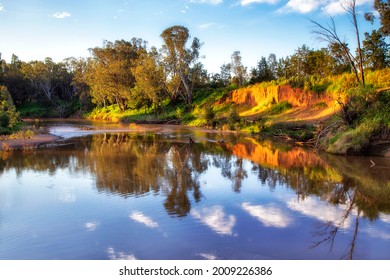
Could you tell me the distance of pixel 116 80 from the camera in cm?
6347

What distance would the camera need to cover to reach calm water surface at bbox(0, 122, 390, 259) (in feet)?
23.4

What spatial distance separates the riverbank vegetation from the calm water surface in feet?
16.9

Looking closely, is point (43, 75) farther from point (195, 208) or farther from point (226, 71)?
point (195, 208)

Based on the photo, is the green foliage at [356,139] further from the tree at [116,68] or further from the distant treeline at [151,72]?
the tree at [116,68]

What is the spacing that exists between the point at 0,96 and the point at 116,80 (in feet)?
98.5

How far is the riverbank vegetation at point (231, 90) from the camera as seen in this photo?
20328 mm

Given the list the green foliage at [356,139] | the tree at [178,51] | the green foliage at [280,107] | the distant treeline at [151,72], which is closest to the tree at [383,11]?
the distant treeline at [151,72]

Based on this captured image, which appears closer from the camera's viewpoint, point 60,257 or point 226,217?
point 60,257

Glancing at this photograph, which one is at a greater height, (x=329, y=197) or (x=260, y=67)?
(x=260, y=67)

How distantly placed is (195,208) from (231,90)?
38.8 m

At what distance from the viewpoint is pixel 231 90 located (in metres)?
47.3

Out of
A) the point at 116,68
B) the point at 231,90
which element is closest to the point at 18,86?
the point at 116,68

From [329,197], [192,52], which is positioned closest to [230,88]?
[192,52]

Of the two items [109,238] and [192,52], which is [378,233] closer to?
[109,238]
